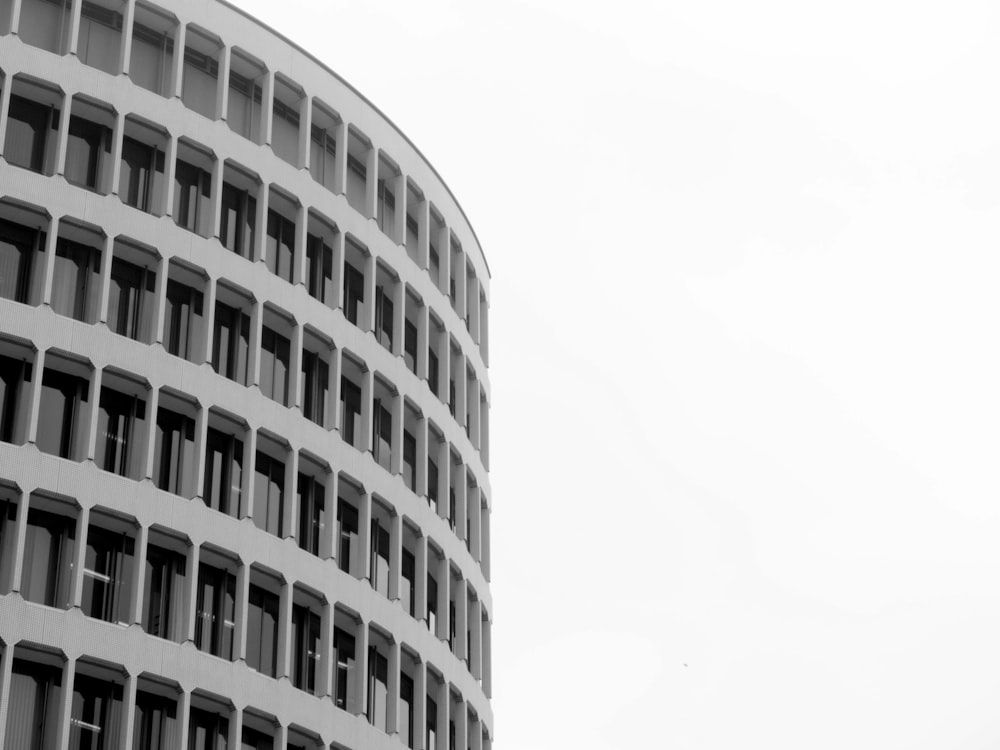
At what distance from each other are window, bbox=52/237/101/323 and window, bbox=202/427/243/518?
4899 mm

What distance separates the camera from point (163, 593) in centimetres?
4903

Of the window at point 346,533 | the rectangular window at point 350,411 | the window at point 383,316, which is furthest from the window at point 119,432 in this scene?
the window at point 383,316

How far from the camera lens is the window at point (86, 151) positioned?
52156 millimetres

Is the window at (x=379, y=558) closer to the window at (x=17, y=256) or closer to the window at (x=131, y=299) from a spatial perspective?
the window at (x=131, y=299)

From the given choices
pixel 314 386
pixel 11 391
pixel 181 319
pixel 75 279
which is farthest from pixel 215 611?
pixel 75 279

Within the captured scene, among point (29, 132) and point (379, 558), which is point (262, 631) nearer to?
point (379, 558)

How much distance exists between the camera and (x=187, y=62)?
56.5 m

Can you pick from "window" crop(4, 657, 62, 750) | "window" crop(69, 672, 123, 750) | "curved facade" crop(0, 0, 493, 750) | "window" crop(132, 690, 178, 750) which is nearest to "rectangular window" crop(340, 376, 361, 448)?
"curved facade" crop(0, 0, 493, 750)

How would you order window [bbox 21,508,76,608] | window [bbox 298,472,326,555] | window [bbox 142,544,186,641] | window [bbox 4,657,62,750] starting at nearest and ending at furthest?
window [bbox 4,657,62,750] → window [bbox 21,508,76,608] → window [bbox 142,544,186,641] → window [bbox 298,472,326,555]

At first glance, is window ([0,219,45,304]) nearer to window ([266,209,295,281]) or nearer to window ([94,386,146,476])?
window ([94,386,146,476])

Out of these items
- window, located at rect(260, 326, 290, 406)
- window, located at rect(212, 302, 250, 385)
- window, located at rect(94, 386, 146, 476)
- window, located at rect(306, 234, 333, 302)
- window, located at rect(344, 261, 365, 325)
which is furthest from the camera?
window, located at rect(344, 261, 365, 325)

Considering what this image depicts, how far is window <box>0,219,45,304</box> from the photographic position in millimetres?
49594

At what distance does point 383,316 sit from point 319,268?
11.6 ft

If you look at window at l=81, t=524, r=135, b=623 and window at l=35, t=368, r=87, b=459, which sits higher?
window at l=35, t=368, r=87, b=459
